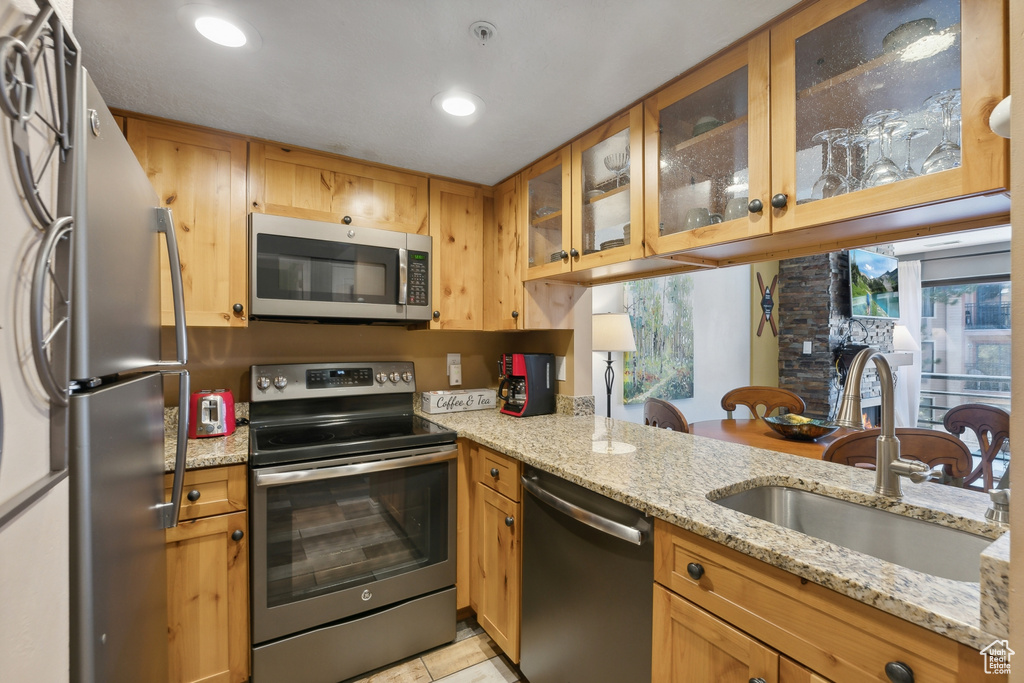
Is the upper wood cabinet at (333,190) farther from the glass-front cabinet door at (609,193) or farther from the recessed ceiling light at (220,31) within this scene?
the glass-front cabinet door at (609,193)

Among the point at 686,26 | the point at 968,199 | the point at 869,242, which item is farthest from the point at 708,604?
the point at 686,26

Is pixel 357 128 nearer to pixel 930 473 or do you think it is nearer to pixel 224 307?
pixel 224 307

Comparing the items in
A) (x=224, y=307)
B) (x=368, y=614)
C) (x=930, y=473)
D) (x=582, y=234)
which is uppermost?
(x=582, y=234)

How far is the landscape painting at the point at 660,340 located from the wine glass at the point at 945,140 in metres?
2.87

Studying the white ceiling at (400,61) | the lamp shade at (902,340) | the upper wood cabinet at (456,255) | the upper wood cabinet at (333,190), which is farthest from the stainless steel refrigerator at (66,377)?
the lamp shade at (902,340)

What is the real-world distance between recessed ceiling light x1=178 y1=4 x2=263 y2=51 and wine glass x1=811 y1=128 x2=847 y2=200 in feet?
5.27

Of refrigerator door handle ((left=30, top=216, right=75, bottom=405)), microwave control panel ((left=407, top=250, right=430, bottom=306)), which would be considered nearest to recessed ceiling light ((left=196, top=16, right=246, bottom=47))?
refrigerator door handle ((left=30, top=216, right=75, bottom=405))

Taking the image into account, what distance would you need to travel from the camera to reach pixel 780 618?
0.89 meters

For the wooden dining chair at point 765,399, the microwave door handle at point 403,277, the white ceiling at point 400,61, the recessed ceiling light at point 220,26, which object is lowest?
the wooden dining chair at point 765,399

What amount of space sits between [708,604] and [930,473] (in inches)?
24.4

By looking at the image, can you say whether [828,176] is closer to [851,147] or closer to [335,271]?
[851,147]

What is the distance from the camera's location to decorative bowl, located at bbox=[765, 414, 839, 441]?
2469 millimetres

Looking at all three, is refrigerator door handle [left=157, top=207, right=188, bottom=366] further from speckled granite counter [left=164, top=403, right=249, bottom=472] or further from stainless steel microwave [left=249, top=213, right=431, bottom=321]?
stainless steel microwave [left=249, top=213, right=431, bottom=321]

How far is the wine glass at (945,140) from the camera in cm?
95
